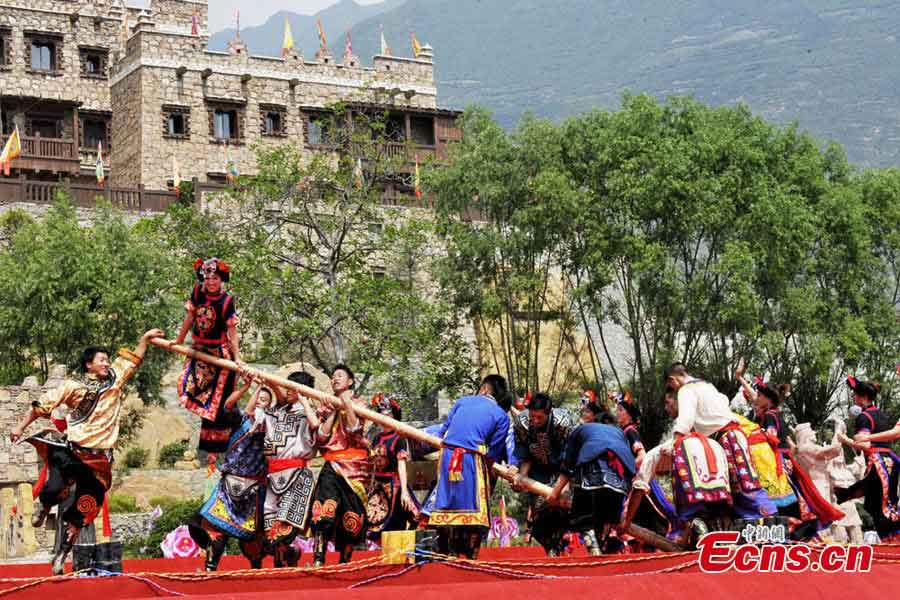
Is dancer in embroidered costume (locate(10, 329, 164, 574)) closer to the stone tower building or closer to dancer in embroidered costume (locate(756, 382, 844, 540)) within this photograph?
dancer in embroidered costume (locate(756, 382, 844, 540))

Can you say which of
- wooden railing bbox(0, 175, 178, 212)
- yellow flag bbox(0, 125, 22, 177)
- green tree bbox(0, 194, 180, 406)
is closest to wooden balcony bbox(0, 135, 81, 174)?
yellow flag bbox(0, 125, 22, 177)

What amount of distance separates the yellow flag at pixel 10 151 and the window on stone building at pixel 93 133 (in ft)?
15.8

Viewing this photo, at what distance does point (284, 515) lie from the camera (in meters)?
10.7

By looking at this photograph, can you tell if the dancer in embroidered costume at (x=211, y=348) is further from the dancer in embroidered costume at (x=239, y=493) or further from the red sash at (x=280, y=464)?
the red sash at (x=280, y=464)

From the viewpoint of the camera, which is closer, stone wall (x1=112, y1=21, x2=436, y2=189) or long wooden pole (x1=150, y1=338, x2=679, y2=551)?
long wooden pole (x1=150, y1=338, x2=679, y2=551)

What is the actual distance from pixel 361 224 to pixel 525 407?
54.3 ft

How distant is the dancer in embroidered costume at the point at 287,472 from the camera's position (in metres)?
10.7

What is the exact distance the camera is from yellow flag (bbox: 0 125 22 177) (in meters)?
38.6

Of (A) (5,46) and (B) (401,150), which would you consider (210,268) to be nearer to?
(B) (401,150)

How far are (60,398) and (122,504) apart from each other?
47.2ft

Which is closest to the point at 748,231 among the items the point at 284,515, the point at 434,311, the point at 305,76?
the point at 434,311

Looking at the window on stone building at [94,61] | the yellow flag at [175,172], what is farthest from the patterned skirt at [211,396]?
the window on stone building at [94,61]

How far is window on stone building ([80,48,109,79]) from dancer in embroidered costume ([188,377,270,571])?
37.3 m

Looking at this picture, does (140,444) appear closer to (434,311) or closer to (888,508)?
(434,311)
